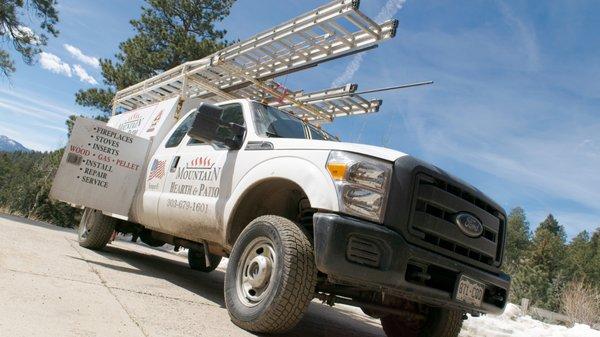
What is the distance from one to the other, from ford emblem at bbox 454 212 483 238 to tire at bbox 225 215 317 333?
1.08 m

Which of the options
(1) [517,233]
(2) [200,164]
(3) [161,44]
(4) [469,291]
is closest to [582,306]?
(4) [469,291]

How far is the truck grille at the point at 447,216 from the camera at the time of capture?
3.33 meters

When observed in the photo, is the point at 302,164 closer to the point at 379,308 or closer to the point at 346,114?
the point at 379,308

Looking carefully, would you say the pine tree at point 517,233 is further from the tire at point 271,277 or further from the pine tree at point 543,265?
the tire at point 271,277

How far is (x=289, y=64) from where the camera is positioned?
5.92 m

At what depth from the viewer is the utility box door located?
628cm

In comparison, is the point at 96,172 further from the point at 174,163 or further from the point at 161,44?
the point at 161,44

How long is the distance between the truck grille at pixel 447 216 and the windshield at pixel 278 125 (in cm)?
169

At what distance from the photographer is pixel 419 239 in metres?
3.27

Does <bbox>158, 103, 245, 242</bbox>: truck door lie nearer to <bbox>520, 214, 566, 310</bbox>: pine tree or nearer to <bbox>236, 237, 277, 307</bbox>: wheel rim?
<bbox>236, 237, 277, 307</bbox>: wheel rim

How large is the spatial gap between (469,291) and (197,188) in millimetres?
2715

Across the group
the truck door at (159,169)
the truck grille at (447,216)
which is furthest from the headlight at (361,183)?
the truck door at (159,169)

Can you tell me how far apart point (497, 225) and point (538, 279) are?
52.5 meters

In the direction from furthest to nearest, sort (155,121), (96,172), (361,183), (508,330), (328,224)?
(508,330) < (155,121) < (96,172) < (361,183) < (328,224)
